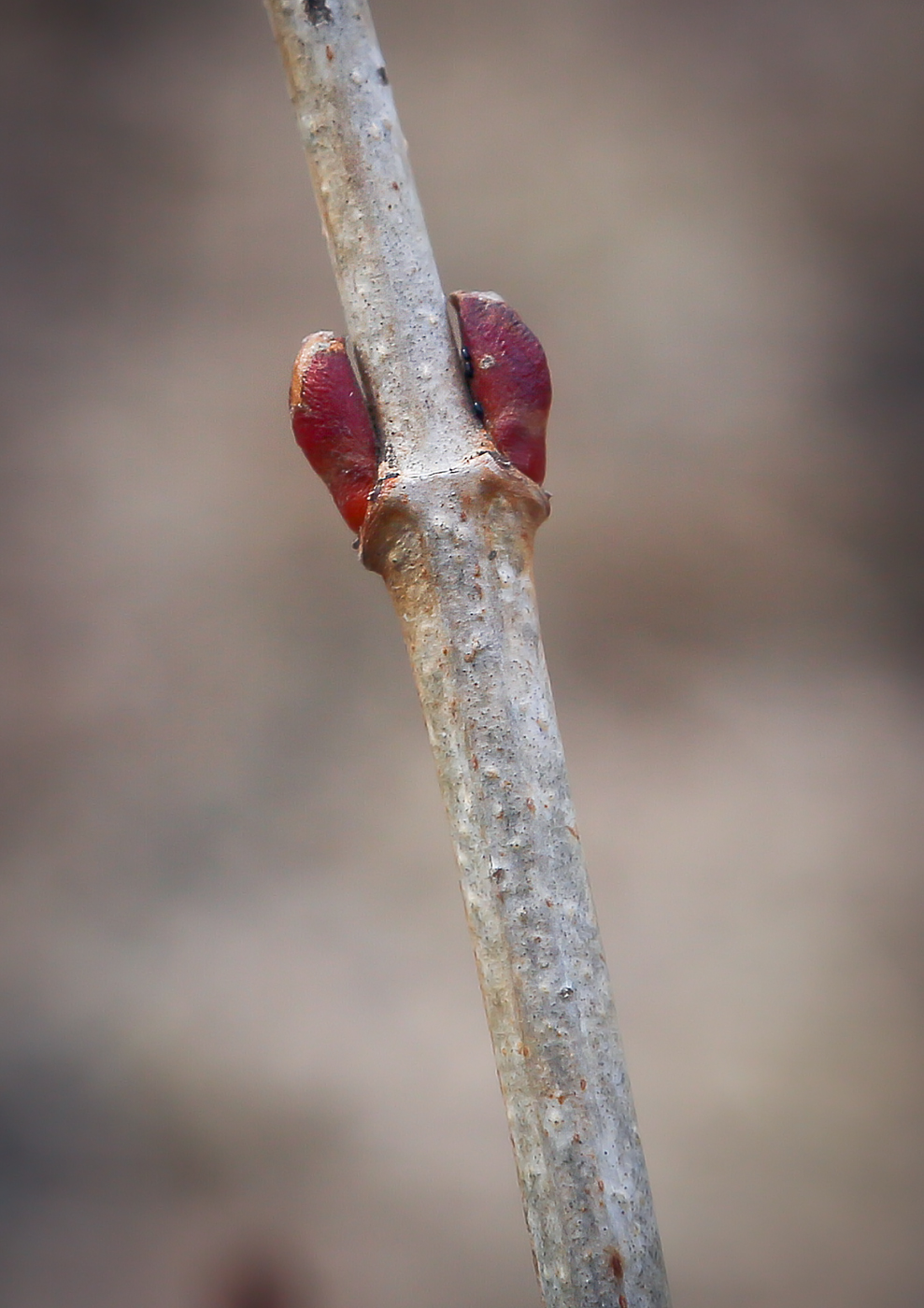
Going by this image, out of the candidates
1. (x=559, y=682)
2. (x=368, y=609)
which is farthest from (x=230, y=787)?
(x=559, y=682)

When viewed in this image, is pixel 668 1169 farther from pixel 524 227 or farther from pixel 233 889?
pixel 524 227

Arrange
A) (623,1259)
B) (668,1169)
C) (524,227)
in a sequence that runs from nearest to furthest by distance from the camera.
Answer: (623,1259), (668,1169), (524,227)

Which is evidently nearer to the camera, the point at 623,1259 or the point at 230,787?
the point at 623,1259

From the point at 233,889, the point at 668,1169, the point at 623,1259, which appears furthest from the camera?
the point at 233,889

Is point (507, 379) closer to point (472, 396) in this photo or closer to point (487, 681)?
point (472, 396)

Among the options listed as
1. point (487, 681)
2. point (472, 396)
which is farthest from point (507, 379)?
point (487, 681)

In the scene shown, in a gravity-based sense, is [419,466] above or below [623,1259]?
above
